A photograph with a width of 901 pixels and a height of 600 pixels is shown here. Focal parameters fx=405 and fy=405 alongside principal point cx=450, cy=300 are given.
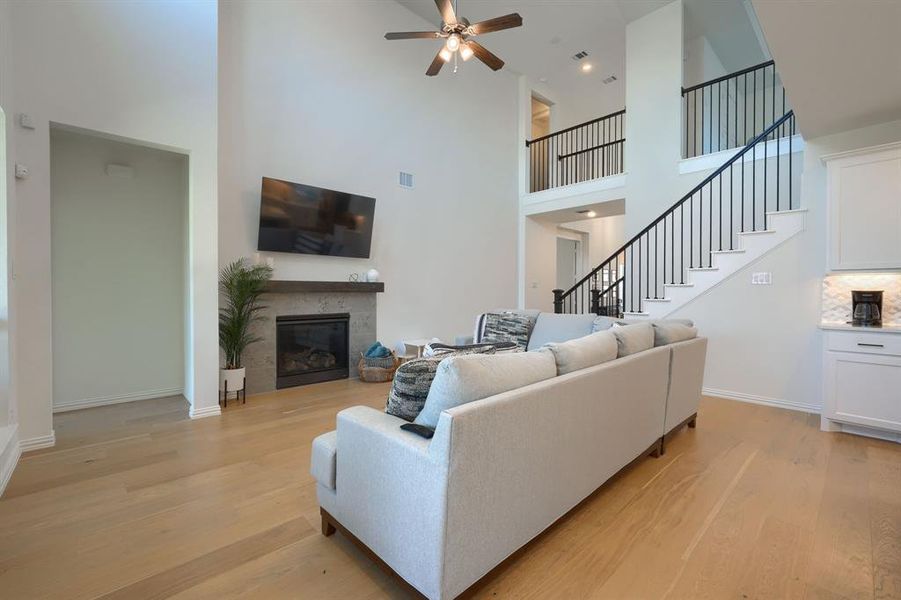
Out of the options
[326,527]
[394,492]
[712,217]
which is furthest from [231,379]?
[712,217]

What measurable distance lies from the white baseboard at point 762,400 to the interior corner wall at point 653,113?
258 centimetres

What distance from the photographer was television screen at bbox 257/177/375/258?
14.3ft

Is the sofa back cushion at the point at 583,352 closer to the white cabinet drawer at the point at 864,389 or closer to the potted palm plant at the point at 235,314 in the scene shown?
the white cabinet drawer at the point at 864,389

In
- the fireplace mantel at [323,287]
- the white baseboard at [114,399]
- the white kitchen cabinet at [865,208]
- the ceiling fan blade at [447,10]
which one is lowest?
the white baseboard at [114,399]

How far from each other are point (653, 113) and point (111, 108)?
248 inches

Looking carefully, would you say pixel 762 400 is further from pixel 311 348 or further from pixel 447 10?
pixel 311 348

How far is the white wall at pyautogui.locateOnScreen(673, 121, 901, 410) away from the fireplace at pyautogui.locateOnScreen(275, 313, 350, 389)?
13.7 feet

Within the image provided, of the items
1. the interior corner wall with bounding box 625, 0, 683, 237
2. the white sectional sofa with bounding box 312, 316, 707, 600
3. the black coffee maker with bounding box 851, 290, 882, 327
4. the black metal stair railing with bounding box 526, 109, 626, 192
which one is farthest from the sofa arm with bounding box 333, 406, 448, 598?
the black metal stair railing with bounding box 526, 109, 626, 192

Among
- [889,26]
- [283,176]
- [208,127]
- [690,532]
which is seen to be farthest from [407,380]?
[283,176]

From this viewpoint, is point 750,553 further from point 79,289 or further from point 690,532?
point 79,289

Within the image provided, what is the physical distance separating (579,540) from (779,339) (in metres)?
3.40

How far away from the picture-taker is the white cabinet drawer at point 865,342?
300 centimetres

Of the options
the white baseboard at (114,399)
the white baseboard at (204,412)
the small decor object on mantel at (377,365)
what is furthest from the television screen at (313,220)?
the white baseboard at (114,399)

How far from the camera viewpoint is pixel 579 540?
187cm
